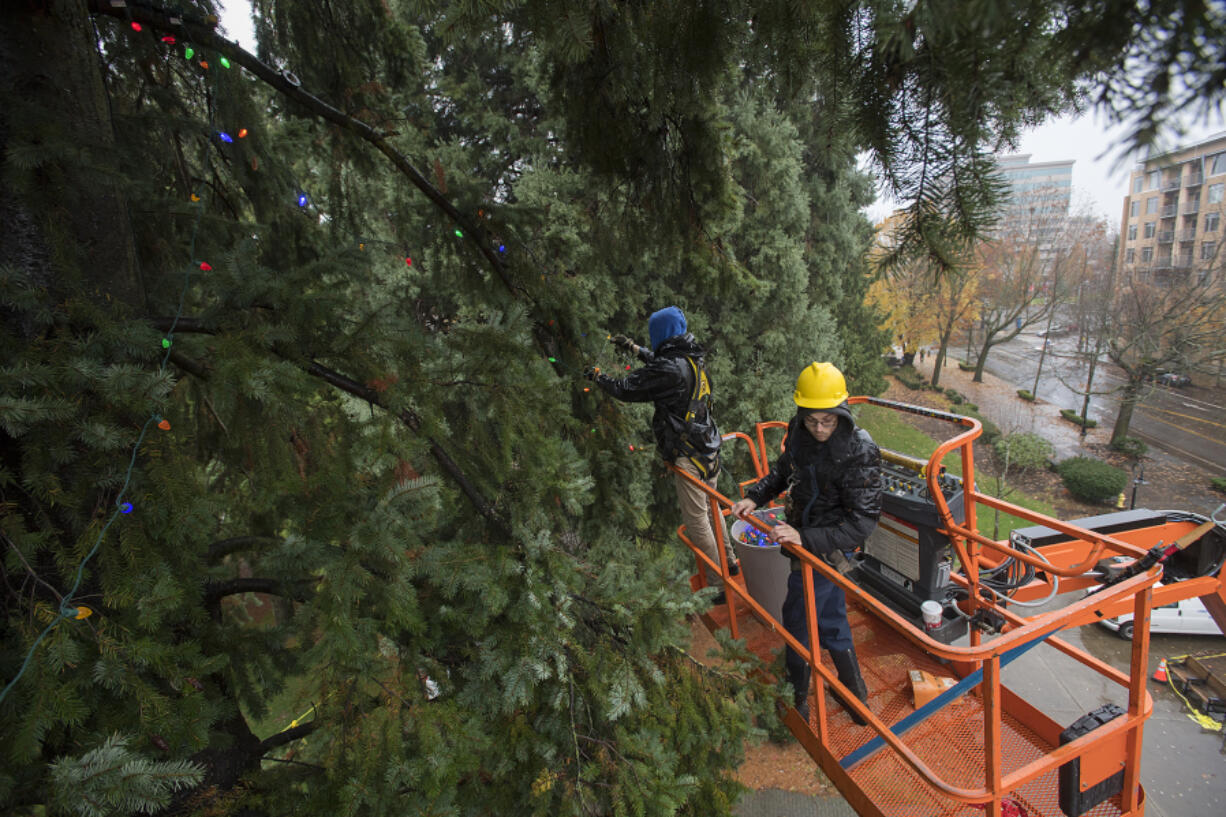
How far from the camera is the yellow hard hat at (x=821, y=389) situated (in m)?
2.95

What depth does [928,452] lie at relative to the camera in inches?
813

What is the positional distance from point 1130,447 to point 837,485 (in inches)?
904

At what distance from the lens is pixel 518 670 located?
7.55 ft

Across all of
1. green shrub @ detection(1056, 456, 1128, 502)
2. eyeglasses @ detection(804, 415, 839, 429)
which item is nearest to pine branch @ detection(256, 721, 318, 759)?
eyeglasses @ detection(804, 415, 839, 429)

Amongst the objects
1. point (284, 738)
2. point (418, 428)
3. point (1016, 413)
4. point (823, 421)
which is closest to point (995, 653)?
point (823, 421)

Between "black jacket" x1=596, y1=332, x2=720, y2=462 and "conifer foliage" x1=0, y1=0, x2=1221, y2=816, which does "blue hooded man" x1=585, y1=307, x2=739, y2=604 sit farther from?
"conifer foliage" x1=0, y1=0, x2=1221, y2=816

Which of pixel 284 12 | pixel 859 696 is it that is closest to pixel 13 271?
pixel 284 12

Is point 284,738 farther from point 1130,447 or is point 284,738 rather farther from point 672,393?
point 1130,447

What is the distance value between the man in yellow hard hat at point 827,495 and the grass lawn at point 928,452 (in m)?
13.5

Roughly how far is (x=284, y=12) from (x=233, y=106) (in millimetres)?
1040

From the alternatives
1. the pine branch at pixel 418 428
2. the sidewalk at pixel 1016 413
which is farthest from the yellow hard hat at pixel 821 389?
the sidewalk at pixel 1016 413

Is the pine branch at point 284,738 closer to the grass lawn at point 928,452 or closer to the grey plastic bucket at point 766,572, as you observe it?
the grey plastic bucket at point 766,572

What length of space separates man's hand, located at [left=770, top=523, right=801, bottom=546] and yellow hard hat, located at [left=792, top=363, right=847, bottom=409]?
2.16 feet

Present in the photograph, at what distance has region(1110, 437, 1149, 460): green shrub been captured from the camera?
18.9 metres
